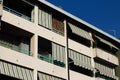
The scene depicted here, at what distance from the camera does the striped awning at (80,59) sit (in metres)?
37.1

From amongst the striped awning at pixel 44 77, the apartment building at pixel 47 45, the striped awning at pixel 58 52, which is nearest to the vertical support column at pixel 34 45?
the apartment building at pixel 47 45

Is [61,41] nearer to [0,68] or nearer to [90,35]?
[90,35]

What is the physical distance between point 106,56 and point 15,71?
1460 centimetres

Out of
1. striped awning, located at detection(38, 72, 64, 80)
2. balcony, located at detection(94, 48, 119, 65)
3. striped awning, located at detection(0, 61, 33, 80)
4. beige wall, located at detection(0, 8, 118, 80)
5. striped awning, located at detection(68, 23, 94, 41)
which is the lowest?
striped awning, located at detection(0, 61, 33, 80)

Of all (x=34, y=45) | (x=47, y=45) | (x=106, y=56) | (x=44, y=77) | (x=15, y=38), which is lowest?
(x=44, y=77)

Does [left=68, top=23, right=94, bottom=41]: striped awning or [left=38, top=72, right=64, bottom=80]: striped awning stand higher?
[left=68, top=23, right=94, bottom=41]: striped awning

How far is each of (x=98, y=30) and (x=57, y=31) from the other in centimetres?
668

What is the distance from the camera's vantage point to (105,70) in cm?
4234

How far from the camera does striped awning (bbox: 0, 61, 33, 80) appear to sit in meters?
29.5

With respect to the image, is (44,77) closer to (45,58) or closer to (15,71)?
(45,58)

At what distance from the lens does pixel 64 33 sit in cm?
3719

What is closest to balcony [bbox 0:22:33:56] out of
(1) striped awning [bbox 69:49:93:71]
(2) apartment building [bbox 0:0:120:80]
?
(2) apartment building [bbox 0:0:120:80]

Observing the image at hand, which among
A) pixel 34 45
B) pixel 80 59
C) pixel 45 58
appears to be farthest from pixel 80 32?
pixel 34 45

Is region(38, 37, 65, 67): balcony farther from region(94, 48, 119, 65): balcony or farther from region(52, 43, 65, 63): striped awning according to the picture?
region(94, 48, 119, 65): balcony
